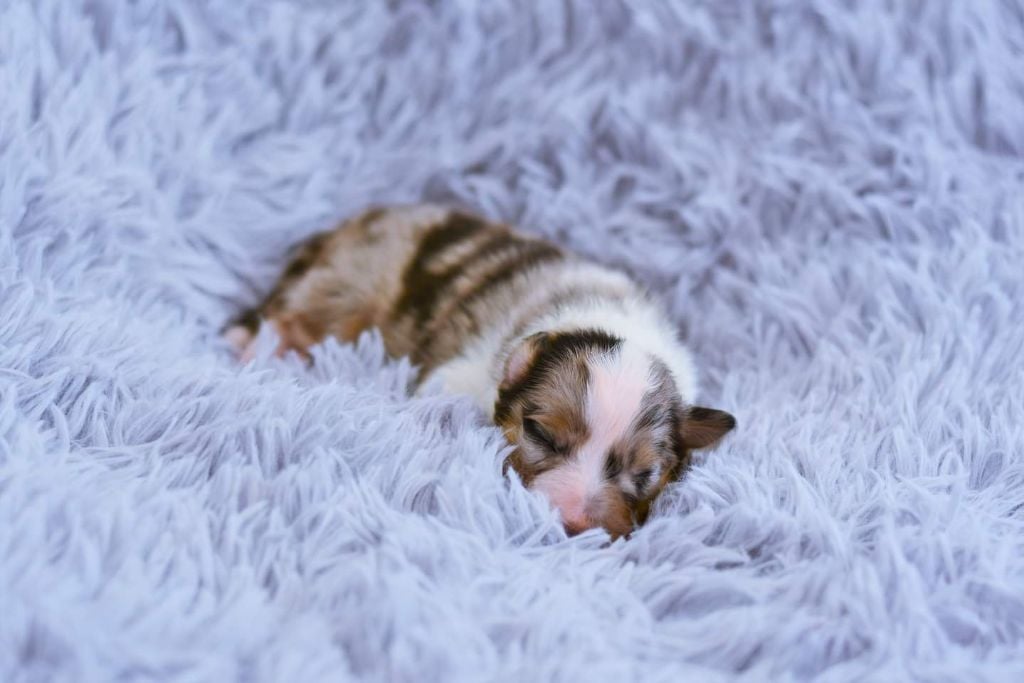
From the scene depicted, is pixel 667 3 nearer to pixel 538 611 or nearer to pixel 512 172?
pixel 512 172

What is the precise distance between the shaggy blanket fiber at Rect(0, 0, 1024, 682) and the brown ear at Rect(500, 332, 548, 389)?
0.48ft

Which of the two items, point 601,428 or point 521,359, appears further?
point 521,359

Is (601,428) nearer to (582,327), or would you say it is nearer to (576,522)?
(576,522)

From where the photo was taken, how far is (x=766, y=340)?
2.21 meters

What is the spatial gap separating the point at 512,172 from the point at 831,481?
1.24 metres

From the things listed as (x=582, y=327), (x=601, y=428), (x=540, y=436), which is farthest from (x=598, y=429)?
(x=582, y=327)

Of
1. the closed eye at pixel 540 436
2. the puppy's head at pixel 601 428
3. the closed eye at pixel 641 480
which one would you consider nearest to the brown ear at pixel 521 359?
the puppy's head at pixel 601 428

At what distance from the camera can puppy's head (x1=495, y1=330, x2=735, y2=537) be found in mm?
1716

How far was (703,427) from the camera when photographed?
178 cm

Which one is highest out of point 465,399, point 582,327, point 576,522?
point 582,327

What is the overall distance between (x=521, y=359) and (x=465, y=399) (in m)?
0.14

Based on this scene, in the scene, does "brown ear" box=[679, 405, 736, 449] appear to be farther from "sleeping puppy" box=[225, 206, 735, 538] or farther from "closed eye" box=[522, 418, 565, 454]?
"closed eye" box=[522, 418, 565, 454]

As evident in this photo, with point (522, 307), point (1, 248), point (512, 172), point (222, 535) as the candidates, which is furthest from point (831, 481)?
point (1, 248)

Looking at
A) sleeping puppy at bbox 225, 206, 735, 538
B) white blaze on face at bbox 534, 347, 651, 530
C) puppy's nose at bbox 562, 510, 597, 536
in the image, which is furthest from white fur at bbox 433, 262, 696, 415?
puppy's nose at bbox 562, 510, 597, 536
